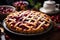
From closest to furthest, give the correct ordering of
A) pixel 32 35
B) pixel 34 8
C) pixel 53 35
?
pixel 32 35 → pixel 53 35 → pixel 34 8

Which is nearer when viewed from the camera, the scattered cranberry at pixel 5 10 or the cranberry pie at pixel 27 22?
the cranberry pie at pixel 27 22

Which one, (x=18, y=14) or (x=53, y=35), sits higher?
(x=18, y=14)

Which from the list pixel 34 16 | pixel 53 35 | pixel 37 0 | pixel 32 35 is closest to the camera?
pixel 32 35

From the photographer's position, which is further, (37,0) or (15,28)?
(37,0)

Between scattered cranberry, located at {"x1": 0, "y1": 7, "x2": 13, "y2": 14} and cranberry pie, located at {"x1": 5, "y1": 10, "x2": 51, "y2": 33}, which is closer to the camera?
cranberry pie, located at {"x1": 5, "y1": 10, "x2": 51, "y2": 33}

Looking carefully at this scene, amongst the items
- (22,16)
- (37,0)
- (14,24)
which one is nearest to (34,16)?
(22,16)

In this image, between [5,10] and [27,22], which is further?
[5,10]

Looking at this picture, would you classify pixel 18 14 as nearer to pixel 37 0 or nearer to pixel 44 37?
pixel 44 37
